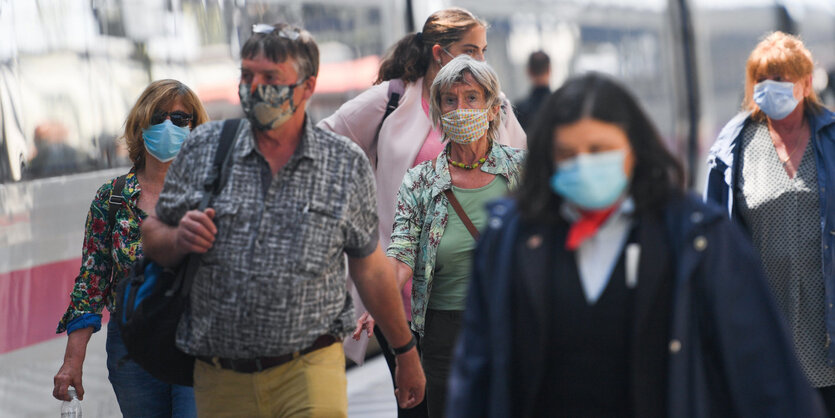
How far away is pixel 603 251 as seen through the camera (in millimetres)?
2279

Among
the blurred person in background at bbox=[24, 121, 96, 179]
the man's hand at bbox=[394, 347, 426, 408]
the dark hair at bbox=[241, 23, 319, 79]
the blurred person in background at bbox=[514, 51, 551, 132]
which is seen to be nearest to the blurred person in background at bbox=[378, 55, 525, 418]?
the man's hand at bbox=[394, 347, 426, 408]

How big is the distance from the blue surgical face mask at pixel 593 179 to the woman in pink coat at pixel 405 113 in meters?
1.90

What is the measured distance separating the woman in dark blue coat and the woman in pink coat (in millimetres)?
1806

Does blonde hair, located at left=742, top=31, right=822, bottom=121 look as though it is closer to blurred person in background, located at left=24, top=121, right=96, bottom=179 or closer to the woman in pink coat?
the woman in pink coat

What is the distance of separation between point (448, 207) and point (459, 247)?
0.48 ft

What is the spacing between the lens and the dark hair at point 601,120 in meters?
2.26

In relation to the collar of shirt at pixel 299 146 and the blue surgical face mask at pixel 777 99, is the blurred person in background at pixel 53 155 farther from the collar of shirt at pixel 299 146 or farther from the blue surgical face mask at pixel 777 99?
the blue surgical face mask at pixel 777 99

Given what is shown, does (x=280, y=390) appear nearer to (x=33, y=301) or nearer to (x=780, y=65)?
(x=33, y=301)

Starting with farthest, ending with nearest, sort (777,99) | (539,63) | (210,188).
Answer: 1. (539,63)
2. (777,99)
3. (210,188)

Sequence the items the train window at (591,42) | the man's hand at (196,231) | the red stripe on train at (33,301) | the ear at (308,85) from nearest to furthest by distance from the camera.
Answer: the man's hand at (196,231) → the ear at (308,85) → the red stripe on train at (33,301) → the train window at (591,42)

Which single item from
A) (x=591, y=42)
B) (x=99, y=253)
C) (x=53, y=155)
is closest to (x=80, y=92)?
(x=53, y=155)

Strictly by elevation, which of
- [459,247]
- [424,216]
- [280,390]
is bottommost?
[280,390]

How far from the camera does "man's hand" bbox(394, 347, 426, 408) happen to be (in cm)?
331

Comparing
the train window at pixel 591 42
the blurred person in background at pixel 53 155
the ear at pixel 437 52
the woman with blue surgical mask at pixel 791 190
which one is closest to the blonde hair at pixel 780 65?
the woman with blue surgical mask at pixel 791 190
